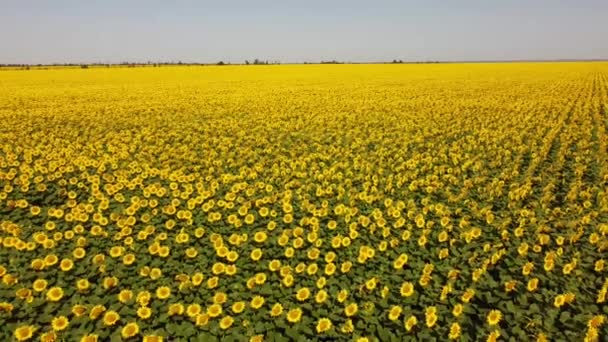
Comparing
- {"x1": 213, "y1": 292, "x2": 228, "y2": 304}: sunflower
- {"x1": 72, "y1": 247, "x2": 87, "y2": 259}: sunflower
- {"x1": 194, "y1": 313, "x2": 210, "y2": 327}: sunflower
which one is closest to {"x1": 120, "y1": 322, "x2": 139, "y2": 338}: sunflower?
{"x1": 194, "y1": 313, "x2": 210, "y2": 327}: sunflower

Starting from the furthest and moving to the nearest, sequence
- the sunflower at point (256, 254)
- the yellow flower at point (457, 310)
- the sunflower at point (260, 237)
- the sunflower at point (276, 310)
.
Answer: the sunflower at point (260, 237)
the sunflower at point (256, 254)
the sunflower at point (276, 310)
the yellow flower at point (457, 310)

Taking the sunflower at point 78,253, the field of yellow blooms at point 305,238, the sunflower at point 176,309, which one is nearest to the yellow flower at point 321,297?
the field of yellow blooms at point 305,238

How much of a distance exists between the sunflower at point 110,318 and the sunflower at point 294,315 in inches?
66.3

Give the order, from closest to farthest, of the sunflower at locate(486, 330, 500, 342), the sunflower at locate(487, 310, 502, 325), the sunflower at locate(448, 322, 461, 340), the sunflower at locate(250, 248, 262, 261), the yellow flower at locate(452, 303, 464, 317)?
the sunflower at locate(486, 330, 500, 342) < the sunflower at locate(448, 322, 461, 340) < the sunflower at locate(487, 310, 502, 325) < the yellow flower at locate(452, 303, 464, 317) < the sunflower at locate(250, 248, 262, 261)

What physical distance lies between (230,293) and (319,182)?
424 centimetres

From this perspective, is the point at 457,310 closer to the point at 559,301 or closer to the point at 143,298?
the point at 559,301

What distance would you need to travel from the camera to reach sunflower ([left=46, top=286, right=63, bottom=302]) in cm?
473

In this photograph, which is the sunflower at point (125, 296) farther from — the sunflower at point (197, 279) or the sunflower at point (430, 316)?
the sunflower at point (430, 316)

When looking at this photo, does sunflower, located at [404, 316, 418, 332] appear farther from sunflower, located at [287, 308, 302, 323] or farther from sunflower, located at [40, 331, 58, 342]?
sunflower, located at [40, 331, 58, 342]

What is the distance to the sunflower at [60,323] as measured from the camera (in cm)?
427

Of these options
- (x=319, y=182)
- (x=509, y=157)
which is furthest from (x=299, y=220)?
(x=509, y=157)

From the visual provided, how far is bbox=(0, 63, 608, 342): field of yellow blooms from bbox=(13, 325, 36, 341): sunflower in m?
0.03

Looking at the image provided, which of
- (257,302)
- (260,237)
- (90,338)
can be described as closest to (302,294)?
(257,302)

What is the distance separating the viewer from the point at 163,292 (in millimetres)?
4855
